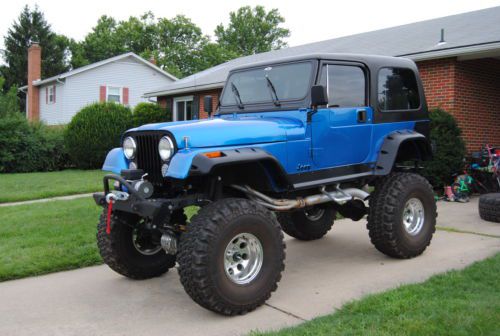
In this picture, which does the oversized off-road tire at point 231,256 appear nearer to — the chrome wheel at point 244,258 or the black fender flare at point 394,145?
the chrome wheel at point 244,258

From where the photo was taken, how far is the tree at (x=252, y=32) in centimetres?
5938

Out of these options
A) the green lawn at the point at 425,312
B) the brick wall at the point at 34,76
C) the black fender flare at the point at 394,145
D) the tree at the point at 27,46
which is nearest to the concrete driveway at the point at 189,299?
the green lawn at the point at 425,312

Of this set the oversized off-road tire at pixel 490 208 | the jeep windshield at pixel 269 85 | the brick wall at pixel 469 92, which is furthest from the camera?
the brick wall at pixel 469 92

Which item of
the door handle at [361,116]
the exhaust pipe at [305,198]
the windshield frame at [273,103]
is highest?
the windshield frame at [273,103]

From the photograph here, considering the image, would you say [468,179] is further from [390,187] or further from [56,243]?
[56,243]

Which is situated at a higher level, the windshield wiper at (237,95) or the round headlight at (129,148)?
the windshield wiper at (237,95)

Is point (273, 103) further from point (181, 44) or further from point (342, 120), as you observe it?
point (181, 44)

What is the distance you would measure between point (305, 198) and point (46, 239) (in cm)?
344

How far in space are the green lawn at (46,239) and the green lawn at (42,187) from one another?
159 centimetres

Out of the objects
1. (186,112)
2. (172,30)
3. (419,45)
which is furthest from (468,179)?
(172,30)

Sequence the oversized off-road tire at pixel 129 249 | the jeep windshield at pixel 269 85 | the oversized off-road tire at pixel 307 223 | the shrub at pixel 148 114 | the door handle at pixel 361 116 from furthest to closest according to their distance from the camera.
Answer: the shrub at pixel 148 114
the oversized off-road tire at pixel 307 223
the door handle at pixel 361 116
the jeep windshield at pixel 269 85
the oversized off-road tire at pixel 129 249

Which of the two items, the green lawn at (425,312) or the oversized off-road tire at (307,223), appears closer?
the green lawn at (425,312)

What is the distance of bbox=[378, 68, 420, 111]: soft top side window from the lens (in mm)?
5543

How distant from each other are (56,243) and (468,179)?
7579 mm
